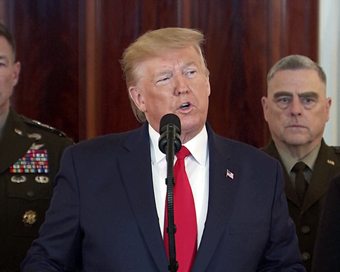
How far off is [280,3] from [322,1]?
26 centimetres

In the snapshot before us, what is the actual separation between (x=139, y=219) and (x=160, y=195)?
0.13m

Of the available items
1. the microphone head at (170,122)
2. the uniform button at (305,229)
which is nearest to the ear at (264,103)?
the uniform button at (305,229)

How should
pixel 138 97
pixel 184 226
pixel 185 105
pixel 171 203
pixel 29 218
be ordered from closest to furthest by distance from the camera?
pixel 171 203, pixel 184 226, pixel 185 105, pixel 138 97, pixel 29 218

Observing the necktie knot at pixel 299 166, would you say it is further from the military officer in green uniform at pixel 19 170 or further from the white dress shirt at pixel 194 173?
the military officer in green uniform at pixel 19 170

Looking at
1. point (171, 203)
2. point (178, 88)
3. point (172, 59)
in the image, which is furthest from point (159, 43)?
point (171, 203)

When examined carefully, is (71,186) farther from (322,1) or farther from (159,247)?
(322,1)

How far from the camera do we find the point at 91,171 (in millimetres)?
2377

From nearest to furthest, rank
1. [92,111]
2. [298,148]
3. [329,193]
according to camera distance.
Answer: [329,193], [298,148], [92,111]

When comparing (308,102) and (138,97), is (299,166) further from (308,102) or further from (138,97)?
(138,97)

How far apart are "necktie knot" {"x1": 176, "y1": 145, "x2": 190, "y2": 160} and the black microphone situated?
17.7 inches

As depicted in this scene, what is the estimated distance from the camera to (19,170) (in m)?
3.02

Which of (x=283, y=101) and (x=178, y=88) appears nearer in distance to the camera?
(x=178, y=88)

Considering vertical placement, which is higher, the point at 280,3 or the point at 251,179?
the point at 280,3

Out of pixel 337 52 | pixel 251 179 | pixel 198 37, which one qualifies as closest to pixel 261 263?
pixel 251 179
